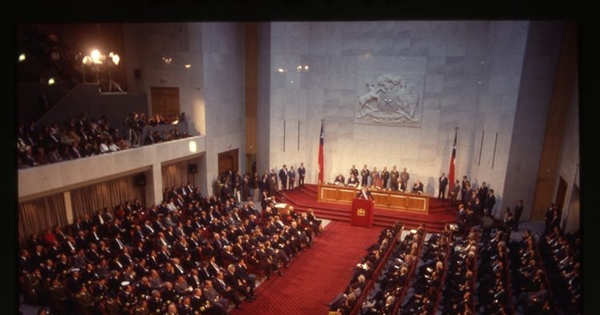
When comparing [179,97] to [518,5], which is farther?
[179,97]

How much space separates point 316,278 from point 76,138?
821cm

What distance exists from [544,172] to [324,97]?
9.11 meters

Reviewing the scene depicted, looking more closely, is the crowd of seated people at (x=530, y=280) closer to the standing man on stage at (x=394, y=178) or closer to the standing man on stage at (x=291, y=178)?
the standing man on stage at (x=394, y=178)

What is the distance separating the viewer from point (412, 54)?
1662cm

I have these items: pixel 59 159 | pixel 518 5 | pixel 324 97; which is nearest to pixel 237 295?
pixel 59 159

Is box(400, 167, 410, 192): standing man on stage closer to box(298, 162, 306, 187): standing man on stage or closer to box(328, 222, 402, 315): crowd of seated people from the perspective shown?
box(298, 162, 306, 187): standing man on stage

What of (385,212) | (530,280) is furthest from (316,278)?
(385,212)

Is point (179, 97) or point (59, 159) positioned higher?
point (179, 97)

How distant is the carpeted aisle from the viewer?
9.14 m

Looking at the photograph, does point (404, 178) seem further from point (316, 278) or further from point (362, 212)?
point (316, 278)

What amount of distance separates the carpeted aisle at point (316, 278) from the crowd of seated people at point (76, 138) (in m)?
6.39

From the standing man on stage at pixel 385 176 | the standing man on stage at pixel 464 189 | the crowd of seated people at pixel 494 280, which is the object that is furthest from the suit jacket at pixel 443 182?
the crowd of seated people at pixel 494 280

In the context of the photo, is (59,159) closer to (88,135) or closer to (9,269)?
(88,135)

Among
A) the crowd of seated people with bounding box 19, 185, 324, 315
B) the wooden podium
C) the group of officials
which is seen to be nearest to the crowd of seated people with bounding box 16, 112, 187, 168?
the crowd of seated people with bounding box 19, 185, 324, 315
